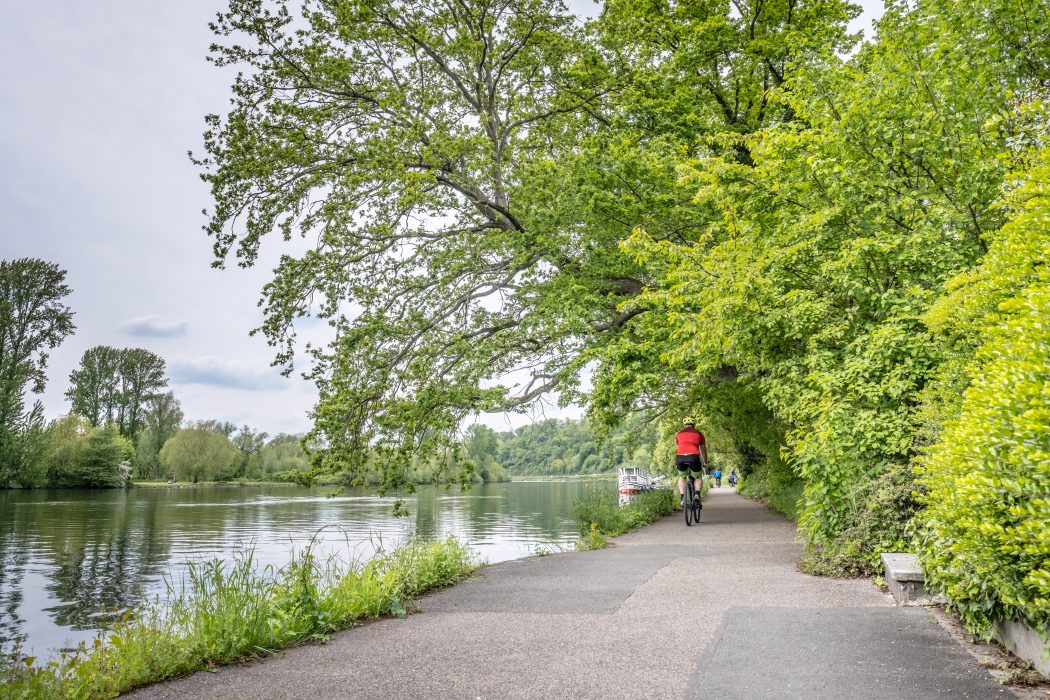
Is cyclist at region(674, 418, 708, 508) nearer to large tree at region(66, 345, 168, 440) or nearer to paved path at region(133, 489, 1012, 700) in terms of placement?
paved path at region(133, 489, 1012, 700)

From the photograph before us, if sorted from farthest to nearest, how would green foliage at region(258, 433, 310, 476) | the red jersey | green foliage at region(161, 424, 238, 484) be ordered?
green foliage at region(258, 433, 310, 476)
green foliage at region(161, 424, 238, 484)
the red jersey

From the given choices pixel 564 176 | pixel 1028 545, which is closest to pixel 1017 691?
pixel 1028 545

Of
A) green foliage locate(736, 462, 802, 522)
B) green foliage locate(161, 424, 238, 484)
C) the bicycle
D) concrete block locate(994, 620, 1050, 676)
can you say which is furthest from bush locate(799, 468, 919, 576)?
green foliage locate(161, 424, 238, 484)

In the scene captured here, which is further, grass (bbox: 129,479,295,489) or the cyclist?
grass (bbox: 129,479,295,489)

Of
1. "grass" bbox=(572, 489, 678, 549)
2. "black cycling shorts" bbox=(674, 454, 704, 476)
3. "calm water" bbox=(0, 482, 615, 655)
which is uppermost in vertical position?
"black cycling shorts" bbox=(674, 454, 704, 476)

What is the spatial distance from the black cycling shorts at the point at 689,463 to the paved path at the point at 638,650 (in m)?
6.41

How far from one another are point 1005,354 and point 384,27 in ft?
41.7

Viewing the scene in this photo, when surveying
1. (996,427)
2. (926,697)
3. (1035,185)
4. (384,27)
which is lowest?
(926,697)

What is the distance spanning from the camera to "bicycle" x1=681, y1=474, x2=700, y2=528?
48.8ft

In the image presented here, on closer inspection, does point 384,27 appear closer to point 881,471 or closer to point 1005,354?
point 881,471

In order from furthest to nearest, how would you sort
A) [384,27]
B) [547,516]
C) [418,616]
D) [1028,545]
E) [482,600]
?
[547,516]
[384,27]
[482,600]
[418,616]
[1028,545]

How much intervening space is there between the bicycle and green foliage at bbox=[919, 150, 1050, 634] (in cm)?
990

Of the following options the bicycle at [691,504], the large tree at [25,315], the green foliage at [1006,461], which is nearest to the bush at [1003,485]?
the green foliage at [1006,461]

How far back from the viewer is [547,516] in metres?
29.5
